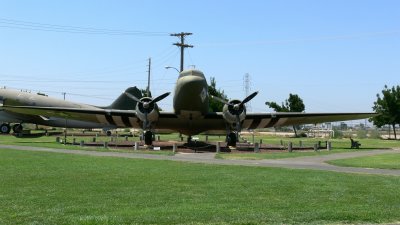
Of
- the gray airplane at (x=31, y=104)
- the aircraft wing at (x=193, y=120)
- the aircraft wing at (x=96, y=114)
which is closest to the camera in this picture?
the aircraft wing at (x=193, y=120)

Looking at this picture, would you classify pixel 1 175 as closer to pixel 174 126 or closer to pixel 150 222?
pixel 150 222

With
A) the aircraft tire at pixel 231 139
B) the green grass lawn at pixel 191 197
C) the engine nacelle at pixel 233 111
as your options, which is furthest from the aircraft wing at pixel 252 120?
the green grass lawn at pixel 191 197

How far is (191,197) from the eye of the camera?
10.8 meters

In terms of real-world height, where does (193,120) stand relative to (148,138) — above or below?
above

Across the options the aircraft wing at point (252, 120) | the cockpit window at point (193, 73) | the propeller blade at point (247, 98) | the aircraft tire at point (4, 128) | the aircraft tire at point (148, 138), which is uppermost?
the cockpit window at point (193, 73)

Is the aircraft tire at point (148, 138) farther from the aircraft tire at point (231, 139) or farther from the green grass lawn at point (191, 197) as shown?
the green grass lawn at point (191, 197)

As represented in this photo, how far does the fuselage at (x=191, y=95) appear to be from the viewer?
104 ft

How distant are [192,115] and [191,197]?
23.9 m

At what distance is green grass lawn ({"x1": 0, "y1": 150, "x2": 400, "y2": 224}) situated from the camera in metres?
8.36

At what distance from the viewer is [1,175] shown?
1446 centimetres

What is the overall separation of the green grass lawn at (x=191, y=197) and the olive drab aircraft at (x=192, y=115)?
15960 mm

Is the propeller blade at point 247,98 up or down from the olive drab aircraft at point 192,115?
up

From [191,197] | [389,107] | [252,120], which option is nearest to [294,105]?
[389,107]

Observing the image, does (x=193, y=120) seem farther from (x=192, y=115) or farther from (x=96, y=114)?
(x=96, y=114)
